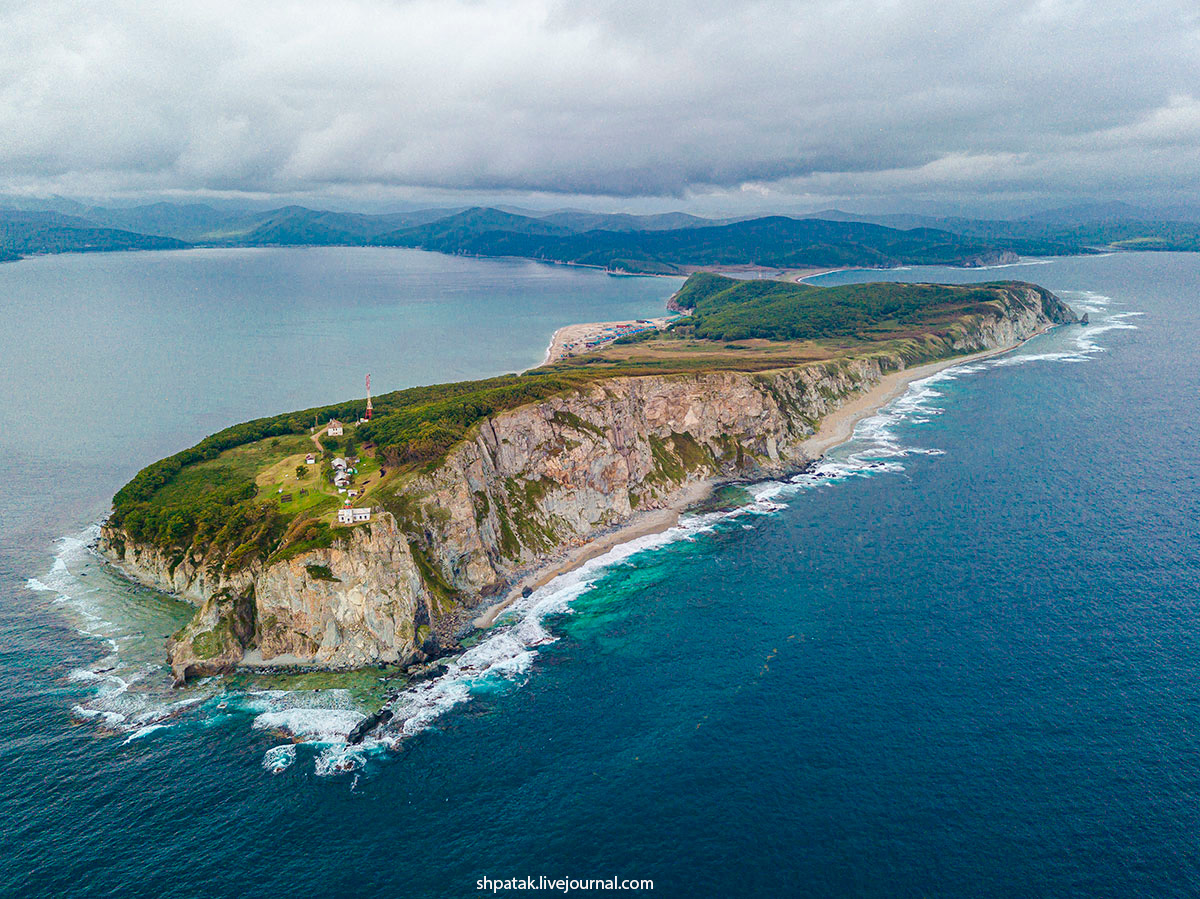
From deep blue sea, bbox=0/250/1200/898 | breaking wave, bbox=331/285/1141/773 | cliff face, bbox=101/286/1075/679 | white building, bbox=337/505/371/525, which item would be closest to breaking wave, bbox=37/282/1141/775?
breaking wave, bbox=331/285/1141/773

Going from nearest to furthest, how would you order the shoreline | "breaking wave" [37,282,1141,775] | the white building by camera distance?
"breaking wave" [37,282,1141,775] < the white building < the shoreline

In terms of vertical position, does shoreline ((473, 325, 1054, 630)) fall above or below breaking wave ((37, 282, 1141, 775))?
above

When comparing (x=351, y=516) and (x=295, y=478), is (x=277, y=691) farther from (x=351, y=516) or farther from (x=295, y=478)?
(x=295, y=478)

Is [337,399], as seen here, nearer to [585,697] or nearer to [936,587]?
[585,697]

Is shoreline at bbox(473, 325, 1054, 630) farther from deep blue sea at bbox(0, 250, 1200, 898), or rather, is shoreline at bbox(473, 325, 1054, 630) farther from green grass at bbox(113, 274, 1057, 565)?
green grass at bbox(113, 274, 1057, 565)

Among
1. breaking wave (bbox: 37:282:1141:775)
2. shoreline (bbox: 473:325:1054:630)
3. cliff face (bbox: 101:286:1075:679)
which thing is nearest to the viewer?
breaking wave (bbox: 37:282:1141:775)

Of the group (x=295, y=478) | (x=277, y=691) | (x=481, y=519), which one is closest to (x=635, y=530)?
(x=481, y=519)
